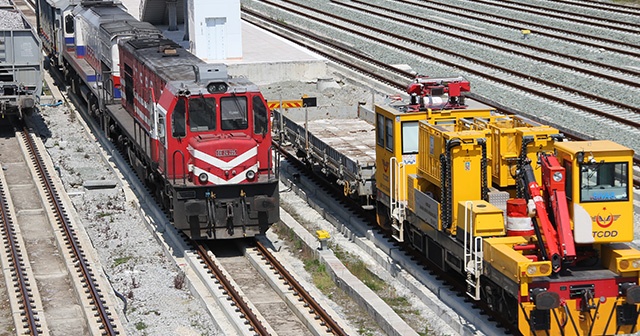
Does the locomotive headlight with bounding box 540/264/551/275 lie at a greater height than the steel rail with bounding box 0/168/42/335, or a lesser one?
greater

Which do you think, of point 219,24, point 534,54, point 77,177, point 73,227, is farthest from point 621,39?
point 73,227

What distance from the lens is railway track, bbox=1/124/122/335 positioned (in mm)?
17375

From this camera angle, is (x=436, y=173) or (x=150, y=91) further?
(x=150, y=91)

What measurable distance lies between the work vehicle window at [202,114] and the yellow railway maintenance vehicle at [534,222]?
3910mm

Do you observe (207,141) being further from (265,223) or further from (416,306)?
(416,306)

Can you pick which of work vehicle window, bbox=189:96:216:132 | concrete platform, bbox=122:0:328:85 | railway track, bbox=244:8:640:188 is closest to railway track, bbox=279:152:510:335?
work vehicle window, bbox=189:96:216:132

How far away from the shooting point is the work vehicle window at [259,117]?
815 inches

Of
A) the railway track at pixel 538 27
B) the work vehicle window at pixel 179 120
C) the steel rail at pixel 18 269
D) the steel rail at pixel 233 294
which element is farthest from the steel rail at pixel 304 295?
the railway track at pixel 538 27

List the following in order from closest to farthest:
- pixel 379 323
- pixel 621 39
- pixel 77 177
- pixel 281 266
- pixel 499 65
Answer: pixel 379 323
pixel 281 266
pixel 77 177
pixel 499 65
pixel 621 39

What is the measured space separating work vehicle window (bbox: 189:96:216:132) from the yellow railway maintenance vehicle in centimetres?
391

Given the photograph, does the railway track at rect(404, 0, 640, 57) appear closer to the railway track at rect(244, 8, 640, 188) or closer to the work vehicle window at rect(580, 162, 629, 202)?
the railway track at rect(244, 8, 640, 188)

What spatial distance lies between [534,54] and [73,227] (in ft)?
68.1

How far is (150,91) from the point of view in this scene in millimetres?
22812

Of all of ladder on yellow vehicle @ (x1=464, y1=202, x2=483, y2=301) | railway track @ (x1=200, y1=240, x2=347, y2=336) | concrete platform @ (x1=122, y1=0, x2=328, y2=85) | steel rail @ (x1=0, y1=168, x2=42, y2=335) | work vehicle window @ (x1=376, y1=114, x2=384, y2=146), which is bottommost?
railway track @ (x1=200, y1=240, x2=347, y2=336)
